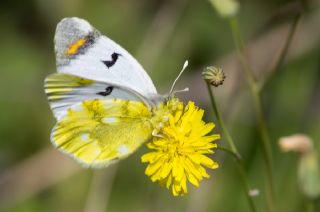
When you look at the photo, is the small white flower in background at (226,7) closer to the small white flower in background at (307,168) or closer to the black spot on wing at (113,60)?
the black spot on wing at (113,60)

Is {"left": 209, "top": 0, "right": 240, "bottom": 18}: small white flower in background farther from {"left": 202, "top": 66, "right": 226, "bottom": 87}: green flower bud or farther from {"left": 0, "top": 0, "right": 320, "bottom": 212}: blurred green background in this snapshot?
{"left": 0, "top": 0, "right": 320, "bottom": 212}: blurred green background

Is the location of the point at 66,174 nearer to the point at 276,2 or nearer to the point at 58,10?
the point at 58,10

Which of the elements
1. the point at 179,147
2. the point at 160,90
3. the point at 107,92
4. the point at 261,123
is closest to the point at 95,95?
the point at 107,92

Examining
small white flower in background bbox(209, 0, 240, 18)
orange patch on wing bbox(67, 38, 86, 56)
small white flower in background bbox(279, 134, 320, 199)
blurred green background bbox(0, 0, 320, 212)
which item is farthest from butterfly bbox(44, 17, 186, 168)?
blurred green background bbox(0, 0, 320, 212)

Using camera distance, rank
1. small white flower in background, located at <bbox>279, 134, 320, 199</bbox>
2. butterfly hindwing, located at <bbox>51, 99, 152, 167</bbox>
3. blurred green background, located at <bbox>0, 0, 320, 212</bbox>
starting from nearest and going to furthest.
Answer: small white flower in background, located at <bbox>279, 134, 320, 199</bbox> → butterfly hindwing, located at <bbox>51, 99, 152, 167</bbox> → blurred green background, located at <bbox>0, 0, 320, 212</bbox>

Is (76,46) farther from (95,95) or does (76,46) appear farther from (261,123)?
(261,123)

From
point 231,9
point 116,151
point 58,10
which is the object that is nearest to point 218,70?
point 231,9
